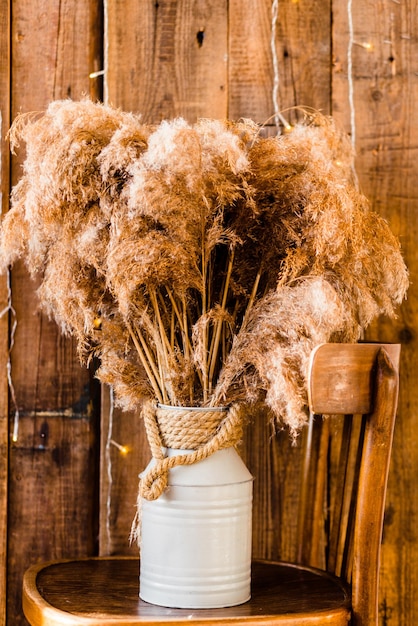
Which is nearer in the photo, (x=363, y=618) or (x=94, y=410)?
(x=363, y=618)

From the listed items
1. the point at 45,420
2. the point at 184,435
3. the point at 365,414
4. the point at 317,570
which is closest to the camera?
the point at 365,414

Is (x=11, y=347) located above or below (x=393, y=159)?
below

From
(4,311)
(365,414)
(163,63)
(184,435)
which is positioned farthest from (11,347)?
(365,414)

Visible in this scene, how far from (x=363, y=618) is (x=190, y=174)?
0.62 meters

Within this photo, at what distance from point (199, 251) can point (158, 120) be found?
460 millimetres

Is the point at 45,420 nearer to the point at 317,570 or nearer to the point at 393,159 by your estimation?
the point at 317,570

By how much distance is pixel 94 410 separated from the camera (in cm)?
141

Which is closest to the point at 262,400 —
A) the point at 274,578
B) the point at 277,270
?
the point at 277,270

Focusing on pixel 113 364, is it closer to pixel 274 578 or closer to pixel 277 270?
pixel 277 270

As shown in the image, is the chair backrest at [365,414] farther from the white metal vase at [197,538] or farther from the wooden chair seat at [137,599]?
the white metal vase at [197,538]

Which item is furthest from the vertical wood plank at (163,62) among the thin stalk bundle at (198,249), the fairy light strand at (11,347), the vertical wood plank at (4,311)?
the fairy light strand at (11,347)

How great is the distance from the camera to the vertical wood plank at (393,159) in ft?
4.65

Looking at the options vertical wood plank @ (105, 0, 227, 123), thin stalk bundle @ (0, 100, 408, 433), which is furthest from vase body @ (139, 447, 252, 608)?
vertical wood plank @ (105, 0, 227, 123)

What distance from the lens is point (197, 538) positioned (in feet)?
3.45
